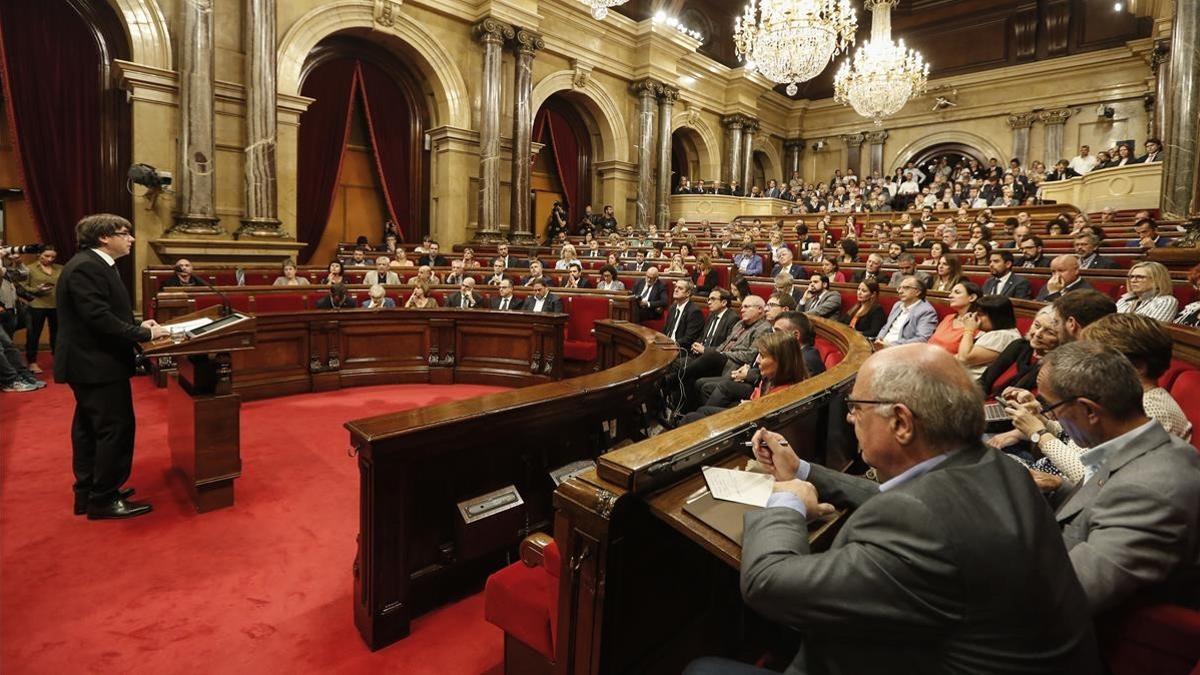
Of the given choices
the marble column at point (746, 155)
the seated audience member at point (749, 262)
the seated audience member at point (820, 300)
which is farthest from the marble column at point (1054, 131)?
the seated audience member at point (820, 300)

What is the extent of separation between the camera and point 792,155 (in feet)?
63.8

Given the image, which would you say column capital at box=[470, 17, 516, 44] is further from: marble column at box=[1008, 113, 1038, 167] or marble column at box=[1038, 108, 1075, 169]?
marble column at box=[1038, 108, 1075, 169]

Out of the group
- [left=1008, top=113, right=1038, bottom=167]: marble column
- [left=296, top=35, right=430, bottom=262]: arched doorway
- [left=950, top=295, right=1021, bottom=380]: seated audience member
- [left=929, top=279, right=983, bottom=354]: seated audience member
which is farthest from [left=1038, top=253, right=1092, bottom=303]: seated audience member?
[left=1008, top=113, right=1038, bottom=167]: marble column

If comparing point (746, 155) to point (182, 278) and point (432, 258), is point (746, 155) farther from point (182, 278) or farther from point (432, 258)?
point (182, 278)

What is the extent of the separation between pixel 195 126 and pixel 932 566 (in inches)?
351

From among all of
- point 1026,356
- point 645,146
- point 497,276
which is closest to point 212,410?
point 1026,356

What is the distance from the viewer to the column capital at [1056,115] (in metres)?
14.8

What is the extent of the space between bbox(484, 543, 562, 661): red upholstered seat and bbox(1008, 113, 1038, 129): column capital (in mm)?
18290

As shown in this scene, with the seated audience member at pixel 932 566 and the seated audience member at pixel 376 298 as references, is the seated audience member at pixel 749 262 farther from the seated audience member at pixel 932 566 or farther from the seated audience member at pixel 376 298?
the seated audience member at pixel 932 566

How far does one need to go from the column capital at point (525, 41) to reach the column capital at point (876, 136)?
36.6ft

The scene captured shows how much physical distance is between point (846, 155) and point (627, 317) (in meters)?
15.6

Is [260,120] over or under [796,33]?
under

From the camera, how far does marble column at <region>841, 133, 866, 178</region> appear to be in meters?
18.3

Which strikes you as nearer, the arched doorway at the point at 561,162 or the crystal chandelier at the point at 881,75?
the crystal chandelier at the point at 881,75
